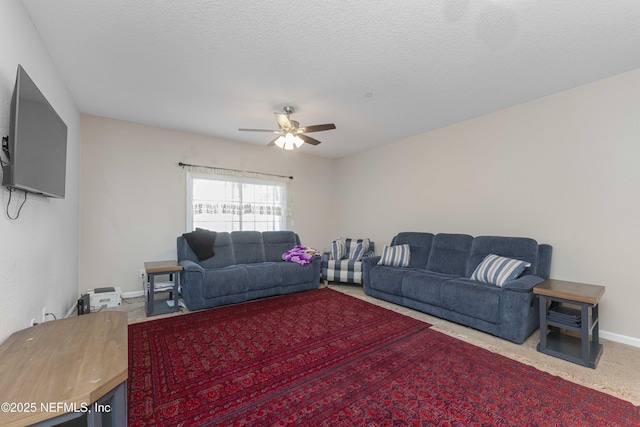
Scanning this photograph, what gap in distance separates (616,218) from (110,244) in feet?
20.4

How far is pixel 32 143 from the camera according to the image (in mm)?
1701

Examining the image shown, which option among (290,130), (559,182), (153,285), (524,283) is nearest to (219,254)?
(153,285)

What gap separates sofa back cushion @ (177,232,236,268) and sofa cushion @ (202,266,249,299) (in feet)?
1.49

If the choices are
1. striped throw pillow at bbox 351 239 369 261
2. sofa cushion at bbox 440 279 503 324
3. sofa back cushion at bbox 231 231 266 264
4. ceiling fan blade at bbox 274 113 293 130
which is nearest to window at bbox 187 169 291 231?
sofa back cushion at bbox 231 231 266 264

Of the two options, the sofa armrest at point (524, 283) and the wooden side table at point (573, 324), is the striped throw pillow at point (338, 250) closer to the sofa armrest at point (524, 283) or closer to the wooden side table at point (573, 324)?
the sofa armrest at point (524, 283)

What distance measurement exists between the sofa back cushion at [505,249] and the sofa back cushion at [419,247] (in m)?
0.67

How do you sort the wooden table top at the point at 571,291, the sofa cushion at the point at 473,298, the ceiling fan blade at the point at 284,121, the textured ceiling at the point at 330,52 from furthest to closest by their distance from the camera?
1. the ceiling fan blade at the point at 284,121
2. the sofa cushion at the point at 473,298
3. the wooden table top at the point at 571,291
4. the textured ceiling at the point at 330,52

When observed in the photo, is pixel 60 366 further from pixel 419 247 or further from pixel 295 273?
pixel 419 247

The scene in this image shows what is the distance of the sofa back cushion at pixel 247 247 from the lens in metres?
4.64

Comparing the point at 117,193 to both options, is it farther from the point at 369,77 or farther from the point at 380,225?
the point at 380,225

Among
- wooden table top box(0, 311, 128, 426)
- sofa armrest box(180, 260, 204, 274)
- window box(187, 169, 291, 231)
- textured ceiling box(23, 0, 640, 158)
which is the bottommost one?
wooden table top box(0, 311, 128, 426)

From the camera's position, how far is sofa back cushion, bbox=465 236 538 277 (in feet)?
10.5

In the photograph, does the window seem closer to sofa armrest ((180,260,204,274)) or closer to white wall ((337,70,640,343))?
sofa armrest ((180,260,204,274))

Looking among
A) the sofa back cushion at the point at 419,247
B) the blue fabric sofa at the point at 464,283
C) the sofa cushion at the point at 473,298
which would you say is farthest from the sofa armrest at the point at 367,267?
the sofa cushion at the point at 473,298
